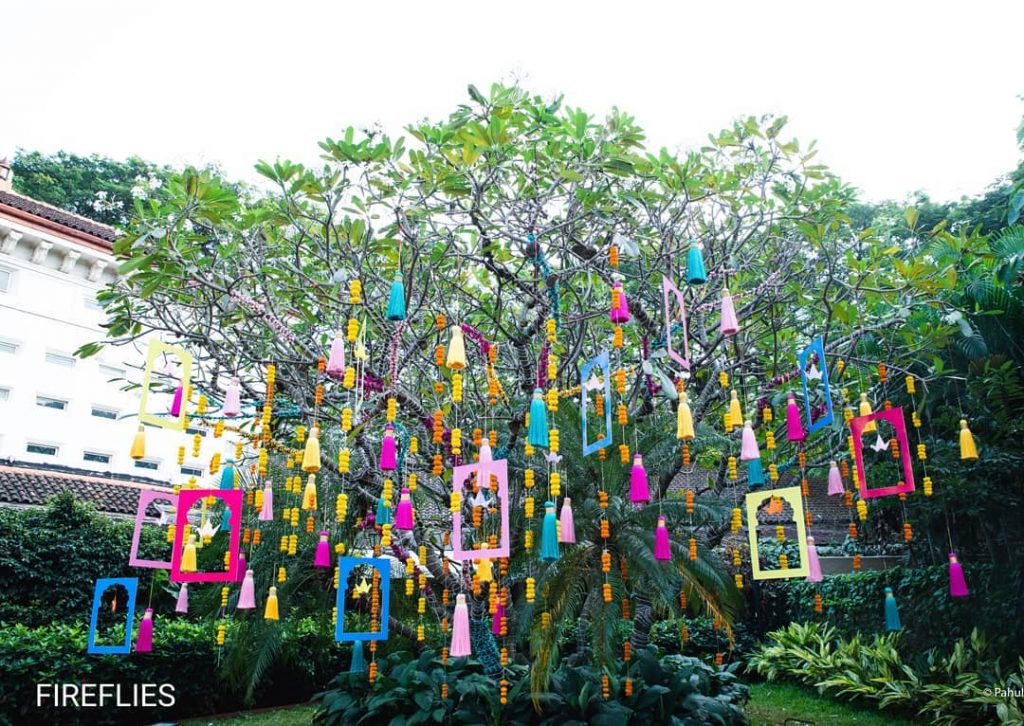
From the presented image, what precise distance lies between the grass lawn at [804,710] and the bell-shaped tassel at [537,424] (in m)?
5.18

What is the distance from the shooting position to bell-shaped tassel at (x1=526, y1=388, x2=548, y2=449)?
4.59 m

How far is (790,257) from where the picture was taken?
6742 mm

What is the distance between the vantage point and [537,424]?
465 cm

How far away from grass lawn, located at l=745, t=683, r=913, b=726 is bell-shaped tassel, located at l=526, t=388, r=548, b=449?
204 inches

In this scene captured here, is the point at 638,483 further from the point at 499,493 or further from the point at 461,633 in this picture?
the point at 461,633

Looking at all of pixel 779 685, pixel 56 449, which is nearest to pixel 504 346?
pixel 779 685

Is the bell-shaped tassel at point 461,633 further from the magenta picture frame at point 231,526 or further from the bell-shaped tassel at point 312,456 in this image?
the magenta picture frame at point 231,526

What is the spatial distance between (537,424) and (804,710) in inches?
Answer: 259

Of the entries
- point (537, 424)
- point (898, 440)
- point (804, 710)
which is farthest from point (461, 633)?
point (804, 710)

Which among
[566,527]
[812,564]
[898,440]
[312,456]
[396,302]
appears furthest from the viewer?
[898,440]

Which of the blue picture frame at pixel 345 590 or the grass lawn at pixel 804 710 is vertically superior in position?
the blue picture frame at pixel 345 590

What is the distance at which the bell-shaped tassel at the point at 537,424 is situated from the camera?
4590 mm

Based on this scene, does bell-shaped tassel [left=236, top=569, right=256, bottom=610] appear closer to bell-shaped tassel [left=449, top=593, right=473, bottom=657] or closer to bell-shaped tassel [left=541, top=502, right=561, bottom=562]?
bell-shaped tassel [left=449, top=593, right=473, bottom=657]

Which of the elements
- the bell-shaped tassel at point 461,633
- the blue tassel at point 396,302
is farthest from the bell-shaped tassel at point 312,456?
the bell-shaped tassel at point 461,633
